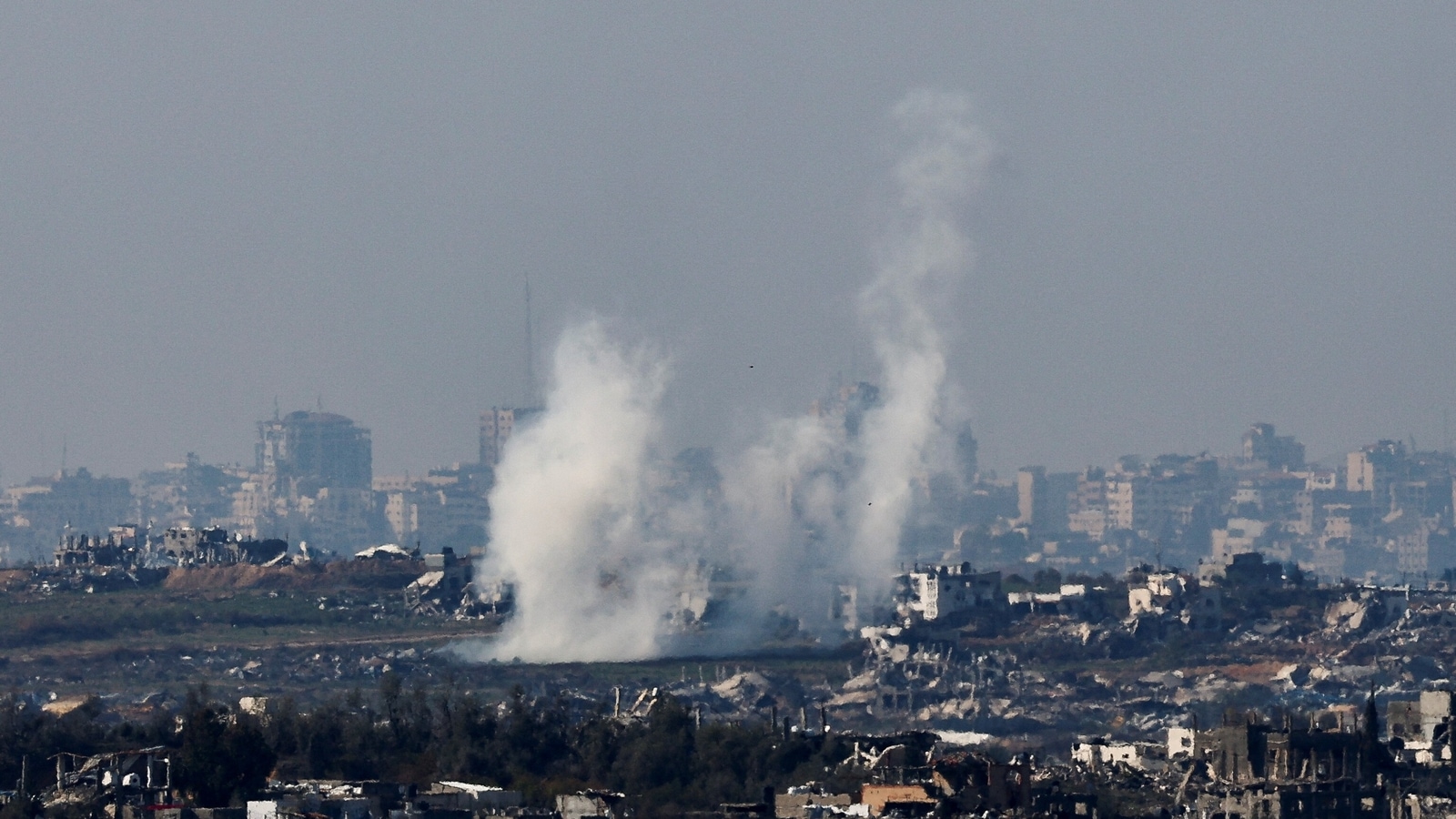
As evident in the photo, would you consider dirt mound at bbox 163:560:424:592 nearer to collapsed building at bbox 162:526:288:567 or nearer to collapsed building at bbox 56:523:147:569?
collapsed building at bbox 162:526:288:567

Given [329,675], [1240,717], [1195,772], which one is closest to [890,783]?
[1195,772]

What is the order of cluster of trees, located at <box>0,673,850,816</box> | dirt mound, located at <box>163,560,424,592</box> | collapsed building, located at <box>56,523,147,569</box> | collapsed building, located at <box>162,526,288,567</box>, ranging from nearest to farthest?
cluster of trees, located at <box>0,673,850,816</box> < dirt mound, located at <box>163,560,424,592</box> < collapsed building, located at <box>56,523,147,569</box> < collapsed building, located at <box>162,526,288,567</box>

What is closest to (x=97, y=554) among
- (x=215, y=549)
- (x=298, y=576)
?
(x=215, y=549)

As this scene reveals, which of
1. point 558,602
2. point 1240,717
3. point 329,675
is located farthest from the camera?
point 558,602

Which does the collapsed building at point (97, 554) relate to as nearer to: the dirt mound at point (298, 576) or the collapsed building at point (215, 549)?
the collapsed building at point (215, 549)

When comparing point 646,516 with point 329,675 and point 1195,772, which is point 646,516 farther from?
point 1195,772

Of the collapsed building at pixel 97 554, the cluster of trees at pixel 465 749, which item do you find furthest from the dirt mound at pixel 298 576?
the cluster of trees at pixel 465 749

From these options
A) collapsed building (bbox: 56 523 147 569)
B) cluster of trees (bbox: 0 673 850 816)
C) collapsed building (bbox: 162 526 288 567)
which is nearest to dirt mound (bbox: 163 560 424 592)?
collapsed building (bbox: 162 526 288 567)
